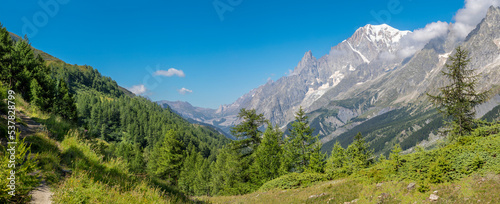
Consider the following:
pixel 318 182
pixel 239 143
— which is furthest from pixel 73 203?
pixel 239 143

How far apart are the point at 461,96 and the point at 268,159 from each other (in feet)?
81.9

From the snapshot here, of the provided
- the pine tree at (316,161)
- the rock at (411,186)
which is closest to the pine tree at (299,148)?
the pine tree at (316,161)

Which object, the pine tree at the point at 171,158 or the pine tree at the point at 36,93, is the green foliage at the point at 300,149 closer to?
the pine tree at the point at 171,158

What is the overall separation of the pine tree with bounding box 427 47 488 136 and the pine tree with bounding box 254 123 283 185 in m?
21.6

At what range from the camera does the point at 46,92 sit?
43031 millimetres

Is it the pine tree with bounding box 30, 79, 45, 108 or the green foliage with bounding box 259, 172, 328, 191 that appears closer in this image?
the green foliage with bounding box 259, 172, 328, 191

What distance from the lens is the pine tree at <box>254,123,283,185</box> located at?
32125mm

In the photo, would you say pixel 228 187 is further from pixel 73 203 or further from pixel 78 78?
pixel 78 78

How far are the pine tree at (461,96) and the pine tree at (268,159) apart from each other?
70.8 feet

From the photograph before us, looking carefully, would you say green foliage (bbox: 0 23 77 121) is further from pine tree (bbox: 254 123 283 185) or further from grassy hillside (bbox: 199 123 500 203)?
grassy hillside (bbox: 199 123 500 203)

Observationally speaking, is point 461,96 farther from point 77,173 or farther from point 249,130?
point 77,173

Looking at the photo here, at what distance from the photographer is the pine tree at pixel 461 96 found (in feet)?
81.9

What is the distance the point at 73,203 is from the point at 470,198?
59.6ft

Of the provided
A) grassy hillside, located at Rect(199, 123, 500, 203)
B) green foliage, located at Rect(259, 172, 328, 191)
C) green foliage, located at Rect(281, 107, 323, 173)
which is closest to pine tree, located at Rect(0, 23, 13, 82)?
grassy hillside, located at Rect(199, 123, 500, 203)
